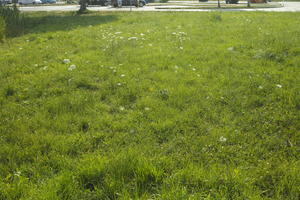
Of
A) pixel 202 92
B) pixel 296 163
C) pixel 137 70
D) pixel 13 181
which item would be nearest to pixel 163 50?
pixel 137 70

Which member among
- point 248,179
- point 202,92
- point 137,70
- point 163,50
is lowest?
point 248,179

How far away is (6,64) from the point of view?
240 inches

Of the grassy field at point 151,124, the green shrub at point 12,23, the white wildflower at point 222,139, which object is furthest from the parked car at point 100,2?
the white wildflower at point 222,139

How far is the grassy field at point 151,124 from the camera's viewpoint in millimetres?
2475

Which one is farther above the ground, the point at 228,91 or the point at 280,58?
the point at 280,58

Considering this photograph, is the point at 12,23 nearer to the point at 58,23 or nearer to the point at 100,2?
the point at 58,23

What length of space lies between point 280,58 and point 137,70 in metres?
3.78

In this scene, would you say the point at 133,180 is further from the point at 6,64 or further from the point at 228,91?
the point at 6,64

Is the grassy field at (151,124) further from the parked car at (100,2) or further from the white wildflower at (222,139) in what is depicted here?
A: the parked car at (100,2)

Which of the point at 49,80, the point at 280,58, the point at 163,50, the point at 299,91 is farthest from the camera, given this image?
the point at 163,50

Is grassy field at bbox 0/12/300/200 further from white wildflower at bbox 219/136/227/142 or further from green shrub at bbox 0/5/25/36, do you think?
green shrub at bbox 0/5/25/36

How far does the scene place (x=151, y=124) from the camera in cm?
357

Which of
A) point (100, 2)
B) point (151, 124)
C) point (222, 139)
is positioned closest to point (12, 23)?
point (151, 124)

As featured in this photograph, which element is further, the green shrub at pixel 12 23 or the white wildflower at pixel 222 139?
the green shrub at pixel 12 23
